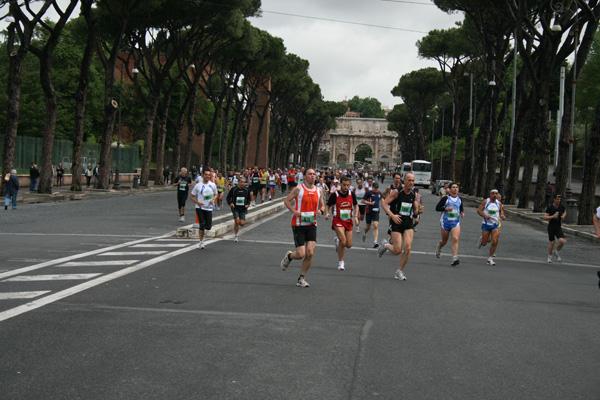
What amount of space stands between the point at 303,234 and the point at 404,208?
1998mm

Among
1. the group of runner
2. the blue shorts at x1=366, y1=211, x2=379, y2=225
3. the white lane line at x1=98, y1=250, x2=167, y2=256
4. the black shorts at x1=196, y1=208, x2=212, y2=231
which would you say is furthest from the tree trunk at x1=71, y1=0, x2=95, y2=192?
the white lane line at x1=98, y1=250, x2=167, y2=256

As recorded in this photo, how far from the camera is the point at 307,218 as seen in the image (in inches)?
415

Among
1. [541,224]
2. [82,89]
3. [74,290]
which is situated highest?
[82,89]

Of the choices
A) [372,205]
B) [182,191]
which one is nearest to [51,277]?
[372,205]

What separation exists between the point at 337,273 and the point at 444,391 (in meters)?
6.66

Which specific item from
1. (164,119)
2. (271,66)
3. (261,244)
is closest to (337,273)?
(261,244)

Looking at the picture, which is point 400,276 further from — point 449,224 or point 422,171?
point 422,171

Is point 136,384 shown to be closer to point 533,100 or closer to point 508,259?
point 508,259

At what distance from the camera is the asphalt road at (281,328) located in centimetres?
531

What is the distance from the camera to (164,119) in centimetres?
4803

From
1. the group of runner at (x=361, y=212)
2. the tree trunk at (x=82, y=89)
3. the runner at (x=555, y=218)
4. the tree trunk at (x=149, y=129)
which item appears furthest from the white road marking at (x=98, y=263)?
the tree trunk at (x=149, y=129)

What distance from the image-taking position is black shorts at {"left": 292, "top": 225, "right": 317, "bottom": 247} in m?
10.5

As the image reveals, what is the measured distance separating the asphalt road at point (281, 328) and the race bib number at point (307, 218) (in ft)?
3.02

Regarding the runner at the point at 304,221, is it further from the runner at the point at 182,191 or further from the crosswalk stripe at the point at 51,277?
the runner at the point at 182,191
